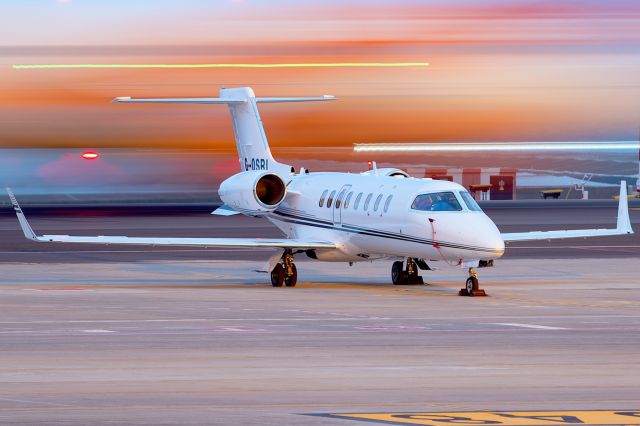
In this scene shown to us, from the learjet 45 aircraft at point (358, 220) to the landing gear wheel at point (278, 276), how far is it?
22mm

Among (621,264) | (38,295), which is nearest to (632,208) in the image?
(621,264)

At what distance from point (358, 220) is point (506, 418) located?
1791 centimetres

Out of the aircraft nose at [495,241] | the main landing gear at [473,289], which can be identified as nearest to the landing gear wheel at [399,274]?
the main landing gear at [473,289]

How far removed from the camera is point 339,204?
31312 millimetres

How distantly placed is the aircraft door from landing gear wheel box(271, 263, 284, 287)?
171 cm

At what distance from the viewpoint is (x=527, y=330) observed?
20.5m

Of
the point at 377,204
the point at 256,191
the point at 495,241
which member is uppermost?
the point at 256,191

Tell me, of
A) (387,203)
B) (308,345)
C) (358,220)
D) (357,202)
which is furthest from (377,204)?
(308,345)

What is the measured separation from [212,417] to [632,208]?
226 feet

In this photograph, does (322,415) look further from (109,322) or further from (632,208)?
(632,208)

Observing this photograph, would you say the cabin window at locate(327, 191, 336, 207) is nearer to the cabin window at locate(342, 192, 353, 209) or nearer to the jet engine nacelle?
the cabin window at locate(342, 192, 353, 209)

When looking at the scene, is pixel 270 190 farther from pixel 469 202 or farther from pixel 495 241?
pixel 495 241

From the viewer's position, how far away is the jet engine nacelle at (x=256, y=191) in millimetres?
32719

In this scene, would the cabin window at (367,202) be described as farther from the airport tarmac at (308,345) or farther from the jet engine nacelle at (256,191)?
the jet engine nacelle at (256,191)
